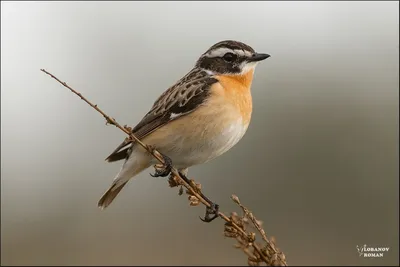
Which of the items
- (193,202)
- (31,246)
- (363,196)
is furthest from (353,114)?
(193,202)

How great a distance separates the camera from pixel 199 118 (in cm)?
601

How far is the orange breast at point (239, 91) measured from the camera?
6160mm

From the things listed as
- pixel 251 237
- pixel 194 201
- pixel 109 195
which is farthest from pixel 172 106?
pixel 251 237

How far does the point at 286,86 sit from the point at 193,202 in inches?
575

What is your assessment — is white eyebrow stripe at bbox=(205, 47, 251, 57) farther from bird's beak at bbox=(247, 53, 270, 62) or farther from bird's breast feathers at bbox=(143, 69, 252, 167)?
bird's breast feathers at bbox=(143, 69, 252, 167)

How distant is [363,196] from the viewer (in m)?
14.1

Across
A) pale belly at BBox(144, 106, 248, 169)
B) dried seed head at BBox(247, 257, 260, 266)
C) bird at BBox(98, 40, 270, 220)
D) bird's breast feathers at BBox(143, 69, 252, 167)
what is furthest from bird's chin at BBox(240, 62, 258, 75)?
dried seed head at BBox(247, 257, 260, 266)

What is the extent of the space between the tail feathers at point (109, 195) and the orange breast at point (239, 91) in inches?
43.5

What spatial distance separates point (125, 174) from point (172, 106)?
0.64 meters

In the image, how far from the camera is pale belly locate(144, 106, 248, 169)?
5949mm

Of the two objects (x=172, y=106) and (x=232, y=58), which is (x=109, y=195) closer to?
(x=172, y=106)

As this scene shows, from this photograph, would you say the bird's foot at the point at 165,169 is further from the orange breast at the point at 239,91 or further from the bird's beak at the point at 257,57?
the bird's beak at the point at 257,57

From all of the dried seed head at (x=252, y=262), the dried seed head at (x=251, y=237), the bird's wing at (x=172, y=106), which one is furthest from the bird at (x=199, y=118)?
the dried seed head at (x=252, y=262)

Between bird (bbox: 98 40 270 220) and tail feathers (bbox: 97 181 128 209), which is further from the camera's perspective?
tail feathers (bbox: 97 181 128 209)
